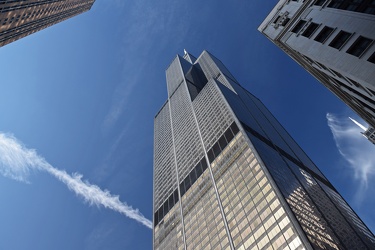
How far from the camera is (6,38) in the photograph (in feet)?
323

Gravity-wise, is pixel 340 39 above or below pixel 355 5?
below

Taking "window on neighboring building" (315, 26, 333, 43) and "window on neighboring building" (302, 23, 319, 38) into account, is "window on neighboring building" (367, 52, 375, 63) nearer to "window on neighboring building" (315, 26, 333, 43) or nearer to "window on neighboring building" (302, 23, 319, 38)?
"window on neighboring building" (315, 26, 333, 43)

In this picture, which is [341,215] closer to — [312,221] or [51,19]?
[312,221]

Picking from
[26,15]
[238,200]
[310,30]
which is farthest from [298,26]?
[26,15]

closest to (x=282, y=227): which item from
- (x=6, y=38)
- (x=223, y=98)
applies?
(x=223, y=98)

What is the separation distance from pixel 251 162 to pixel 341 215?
36.4 metres

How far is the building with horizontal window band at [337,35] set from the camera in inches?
1195

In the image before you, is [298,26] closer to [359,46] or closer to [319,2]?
[319,2]

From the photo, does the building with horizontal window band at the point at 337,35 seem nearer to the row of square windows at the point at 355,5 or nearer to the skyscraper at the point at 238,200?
the row of square windows at the point at 355,5

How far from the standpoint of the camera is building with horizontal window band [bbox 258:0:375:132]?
30.3 metres

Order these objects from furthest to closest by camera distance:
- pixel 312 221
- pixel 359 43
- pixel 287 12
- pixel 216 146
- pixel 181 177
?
pixel 181 177
pixel 216 146
pixel 312 221
pixel 287 12
pixel 359 43

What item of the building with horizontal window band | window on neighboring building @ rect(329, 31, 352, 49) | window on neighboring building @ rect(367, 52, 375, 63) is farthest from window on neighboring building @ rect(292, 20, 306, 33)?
window on neighboring building @ rect(367, 52, 375, 63)

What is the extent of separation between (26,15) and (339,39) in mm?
101920

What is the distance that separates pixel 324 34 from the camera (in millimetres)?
37250
